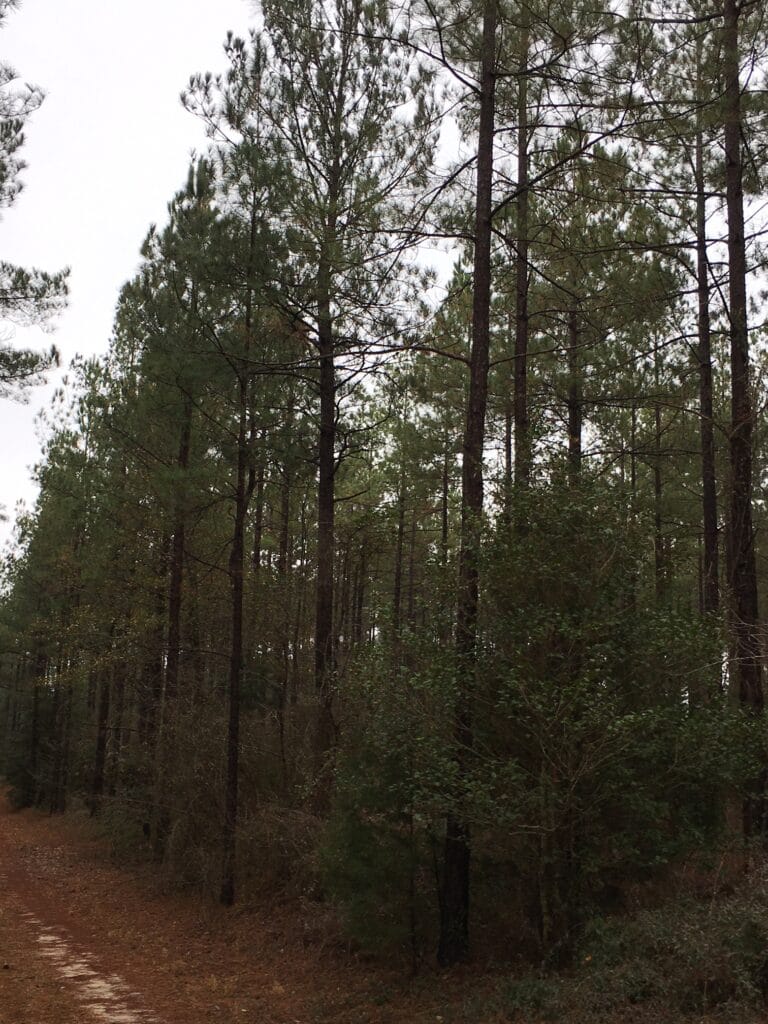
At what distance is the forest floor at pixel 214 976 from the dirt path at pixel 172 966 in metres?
0.02

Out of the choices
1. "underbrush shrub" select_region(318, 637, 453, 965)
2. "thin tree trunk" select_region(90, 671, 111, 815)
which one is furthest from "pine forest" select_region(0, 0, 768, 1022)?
"thin tree trunk" select_region(90, 671, 111, 815)

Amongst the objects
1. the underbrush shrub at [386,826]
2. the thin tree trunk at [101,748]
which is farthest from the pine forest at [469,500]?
the thin tree trunk at [101,748]

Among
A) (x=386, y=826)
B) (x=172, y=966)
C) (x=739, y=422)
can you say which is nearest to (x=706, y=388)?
(x=739, y=422)

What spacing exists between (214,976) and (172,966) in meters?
0.82

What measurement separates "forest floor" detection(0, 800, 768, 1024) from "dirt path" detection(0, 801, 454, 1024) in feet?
0.06

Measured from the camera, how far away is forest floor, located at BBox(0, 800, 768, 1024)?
7.37m

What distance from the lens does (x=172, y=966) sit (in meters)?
10.6

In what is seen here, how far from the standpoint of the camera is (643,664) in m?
7.86

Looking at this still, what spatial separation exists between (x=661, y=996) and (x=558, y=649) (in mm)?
2860

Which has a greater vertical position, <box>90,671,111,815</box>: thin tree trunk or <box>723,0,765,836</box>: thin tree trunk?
<box>723,0,765,836</box>: thin tree trunk

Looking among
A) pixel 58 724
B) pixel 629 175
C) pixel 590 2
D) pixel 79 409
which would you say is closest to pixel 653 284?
pixel 629 175

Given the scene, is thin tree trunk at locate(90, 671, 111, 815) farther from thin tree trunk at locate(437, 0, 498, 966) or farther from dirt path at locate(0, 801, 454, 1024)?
thin tree trunk at locate(437, 0, 498, 966)

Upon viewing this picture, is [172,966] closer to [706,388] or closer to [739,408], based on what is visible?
[739,408]

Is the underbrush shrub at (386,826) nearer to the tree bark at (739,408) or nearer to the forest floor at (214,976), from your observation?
the forest floor at (214,976)
